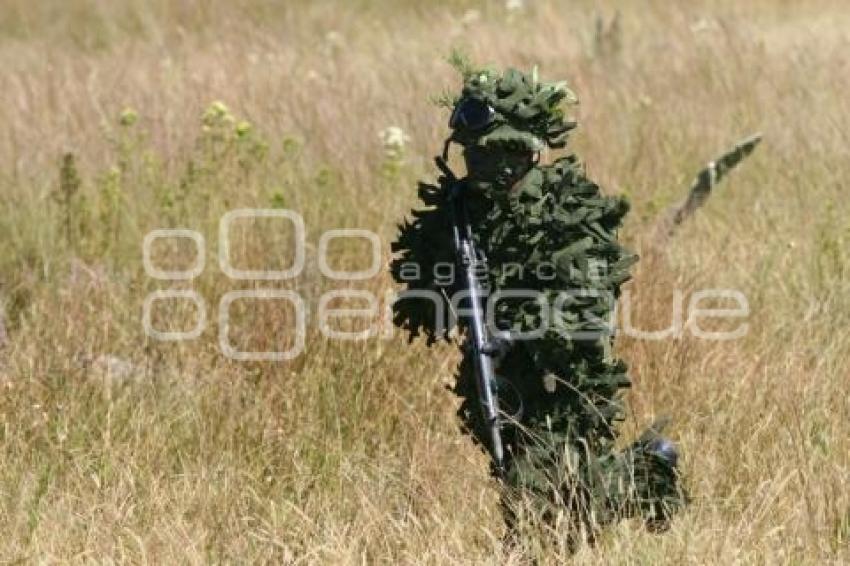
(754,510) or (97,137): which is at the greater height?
(97,137)

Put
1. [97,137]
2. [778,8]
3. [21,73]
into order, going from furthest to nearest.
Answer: [778,8] < [21,73] < [97,137]

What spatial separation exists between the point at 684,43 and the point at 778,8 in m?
5.88

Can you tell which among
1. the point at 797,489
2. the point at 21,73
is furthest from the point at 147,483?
the point at 21,73

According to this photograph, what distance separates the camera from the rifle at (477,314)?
2.83 m

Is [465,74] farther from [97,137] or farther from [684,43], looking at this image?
[684,43]

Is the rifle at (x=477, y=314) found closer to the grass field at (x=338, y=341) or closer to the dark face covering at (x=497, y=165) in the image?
the dark face covering at (x=497, y=165)

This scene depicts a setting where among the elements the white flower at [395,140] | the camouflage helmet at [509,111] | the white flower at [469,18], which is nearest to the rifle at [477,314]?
the camouflage helmet at [509,111]

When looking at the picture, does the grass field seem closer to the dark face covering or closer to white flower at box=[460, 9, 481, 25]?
the dark face covering

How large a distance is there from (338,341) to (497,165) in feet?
4.31

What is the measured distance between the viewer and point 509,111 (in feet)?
9.35

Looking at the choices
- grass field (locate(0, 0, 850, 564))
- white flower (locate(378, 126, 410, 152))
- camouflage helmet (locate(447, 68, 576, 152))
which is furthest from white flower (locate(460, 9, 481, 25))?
camouflage helmet (locate(447, 68, 576, 152))

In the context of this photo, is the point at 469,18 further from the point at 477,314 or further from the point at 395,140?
the point at 477,314

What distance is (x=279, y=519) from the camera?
10.5 feet

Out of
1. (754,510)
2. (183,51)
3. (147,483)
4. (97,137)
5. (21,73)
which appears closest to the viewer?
(754,510)
